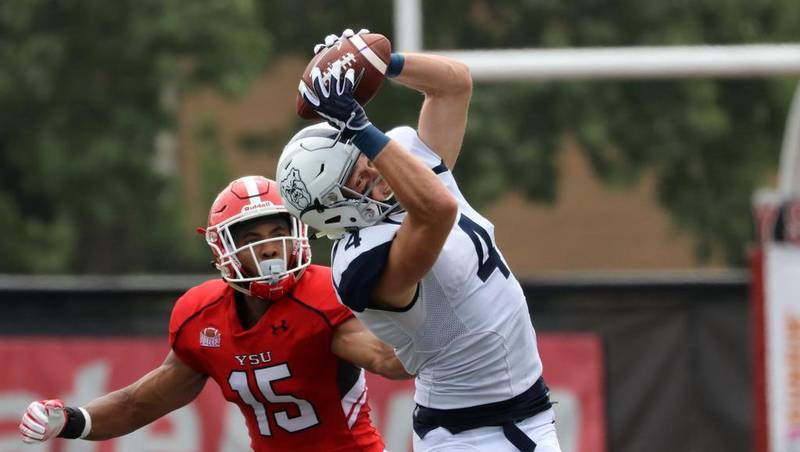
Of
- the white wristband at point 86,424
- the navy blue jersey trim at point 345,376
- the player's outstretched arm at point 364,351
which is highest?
the player's outstretched arm at point 364,351

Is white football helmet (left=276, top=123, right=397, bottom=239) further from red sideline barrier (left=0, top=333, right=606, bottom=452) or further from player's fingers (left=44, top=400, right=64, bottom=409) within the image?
red sideline barrier (left=0, top=333, right=606, bottom=452)

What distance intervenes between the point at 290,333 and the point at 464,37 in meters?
6.10

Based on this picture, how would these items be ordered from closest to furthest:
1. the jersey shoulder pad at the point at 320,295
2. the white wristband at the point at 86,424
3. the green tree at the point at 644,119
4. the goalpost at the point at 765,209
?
the jersey shoulder pad at the point at 320,295
the white wristband at the point at 86,424
the goalpost at the point at 765,209
the green tree at the point at 644,119

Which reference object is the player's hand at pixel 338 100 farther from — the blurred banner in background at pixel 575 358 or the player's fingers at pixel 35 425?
the blurred banner in background at pixel 575 358

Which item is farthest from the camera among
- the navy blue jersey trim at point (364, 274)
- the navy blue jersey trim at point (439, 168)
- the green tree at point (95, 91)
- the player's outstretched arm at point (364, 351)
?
the green tree at point (95, 91)

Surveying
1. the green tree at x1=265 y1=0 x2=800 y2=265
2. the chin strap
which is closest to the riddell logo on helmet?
the chin strap

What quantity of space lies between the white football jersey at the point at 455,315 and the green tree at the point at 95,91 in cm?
940

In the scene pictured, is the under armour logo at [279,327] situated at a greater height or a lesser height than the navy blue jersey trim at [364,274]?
lesser

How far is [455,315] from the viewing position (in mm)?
4133

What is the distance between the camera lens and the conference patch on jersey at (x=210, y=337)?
4738 mm

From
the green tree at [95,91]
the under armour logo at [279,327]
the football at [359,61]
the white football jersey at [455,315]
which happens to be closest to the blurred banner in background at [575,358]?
the under armour logo at [279,327]

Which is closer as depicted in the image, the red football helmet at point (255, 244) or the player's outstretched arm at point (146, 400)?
the red football helmet at point (255, 244)

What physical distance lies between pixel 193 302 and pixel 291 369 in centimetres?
46

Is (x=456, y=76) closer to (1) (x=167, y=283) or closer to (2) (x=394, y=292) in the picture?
(2) (x=394, y=292)
